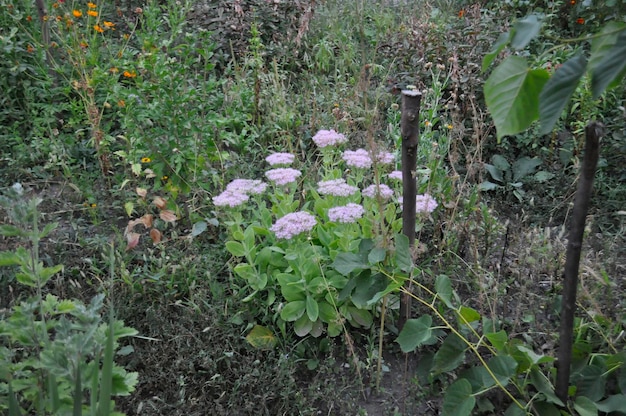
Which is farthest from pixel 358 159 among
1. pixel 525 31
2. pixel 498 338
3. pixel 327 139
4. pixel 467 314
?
pixel 525 31

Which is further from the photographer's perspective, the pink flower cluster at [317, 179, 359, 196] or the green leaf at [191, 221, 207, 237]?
the green leaf at [191, 221, 207, 237]

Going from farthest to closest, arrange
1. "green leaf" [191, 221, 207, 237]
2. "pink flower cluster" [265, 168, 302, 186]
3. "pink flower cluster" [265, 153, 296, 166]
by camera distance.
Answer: "green leaf" [191, 221, 207, 237] < "pink flower cluster" [265, 153, 296, 166] < "pink flower cluster" [265, 168, 302, 186]

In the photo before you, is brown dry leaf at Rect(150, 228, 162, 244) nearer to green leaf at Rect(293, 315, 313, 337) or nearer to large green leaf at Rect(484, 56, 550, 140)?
green leaf at Rect(293, 315, 313, 337)

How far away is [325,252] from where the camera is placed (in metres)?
2.65

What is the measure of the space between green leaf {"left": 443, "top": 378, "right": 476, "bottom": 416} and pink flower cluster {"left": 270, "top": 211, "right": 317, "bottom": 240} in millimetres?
847

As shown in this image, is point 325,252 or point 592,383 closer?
point 592,383

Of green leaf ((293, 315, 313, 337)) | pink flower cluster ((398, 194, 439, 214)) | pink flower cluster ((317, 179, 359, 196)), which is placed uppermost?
pink flower cluster ((317, 179, 359, 196))

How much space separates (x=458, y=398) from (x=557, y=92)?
1.22 metres

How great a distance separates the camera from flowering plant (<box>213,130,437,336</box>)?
232cm

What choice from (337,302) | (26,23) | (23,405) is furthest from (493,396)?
(26,23)

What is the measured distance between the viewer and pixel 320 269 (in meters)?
2.46

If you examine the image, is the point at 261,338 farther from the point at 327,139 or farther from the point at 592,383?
the point at 592,383

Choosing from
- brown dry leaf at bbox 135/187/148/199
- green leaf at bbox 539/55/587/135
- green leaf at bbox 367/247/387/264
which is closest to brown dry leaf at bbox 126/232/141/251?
brown dry leaf at bbox 135/187/148/199

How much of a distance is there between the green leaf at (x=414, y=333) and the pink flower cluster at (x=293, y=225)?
1.92ft
